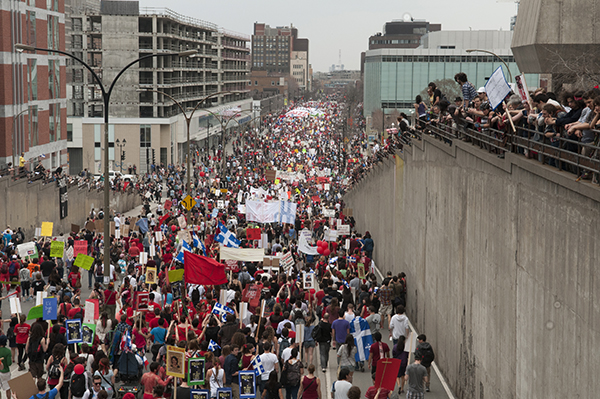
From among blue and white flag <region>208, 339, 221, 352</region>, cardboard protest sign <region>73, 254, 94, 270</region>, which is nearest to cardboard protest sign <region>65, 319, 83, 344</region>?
blue and white flag <region>208, 339, 221, 352</region>

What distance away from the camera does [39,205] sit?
39.9 m

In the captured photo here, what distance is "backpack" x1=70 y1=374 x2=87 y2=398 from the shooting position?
12320 millimetres

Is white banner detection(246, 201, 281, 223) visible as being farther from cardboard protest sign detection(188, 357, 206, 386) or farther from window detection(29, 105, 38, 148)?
window detection(29, 105, 38, 148)

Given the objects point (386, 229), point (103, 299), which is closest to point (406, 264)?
point (386, 229)

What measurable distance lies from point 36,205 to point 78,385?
29135 millimetres

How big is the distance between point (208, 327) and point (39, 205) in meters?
27.5

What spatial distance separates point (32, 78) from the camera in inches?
2243

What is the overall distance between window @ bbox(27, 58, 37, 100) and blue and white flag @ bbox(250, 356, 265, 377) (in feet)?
157

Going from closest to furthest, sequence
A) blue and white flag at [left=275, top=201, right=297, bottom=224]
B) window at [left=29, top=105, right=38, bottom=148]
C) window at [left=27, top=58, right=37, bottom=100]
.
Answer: blue and white flag at [left=275, top=201, right=297, bottom=224] < window at [left=27, top=58, right=37, bottom=100] < window at [left=29, top=105, right=38, bottom=148]

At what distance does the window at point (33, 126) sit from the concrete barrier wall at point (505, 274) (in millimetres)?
41197

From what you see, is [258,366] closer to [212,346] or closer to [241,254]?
[212,346]

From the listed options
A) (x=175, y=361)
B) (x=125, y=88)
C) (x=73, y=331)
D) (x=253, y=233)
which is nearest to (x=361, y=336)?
(x=175, y=361)

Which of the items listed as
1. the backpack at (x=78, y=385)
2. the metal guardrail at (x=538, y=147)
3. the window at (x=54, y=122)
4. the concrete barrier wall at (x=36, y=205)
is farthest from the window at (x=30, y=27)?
the backpack at (x=78, y=385)

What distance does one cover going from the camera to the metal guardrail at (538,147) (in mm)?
9492
